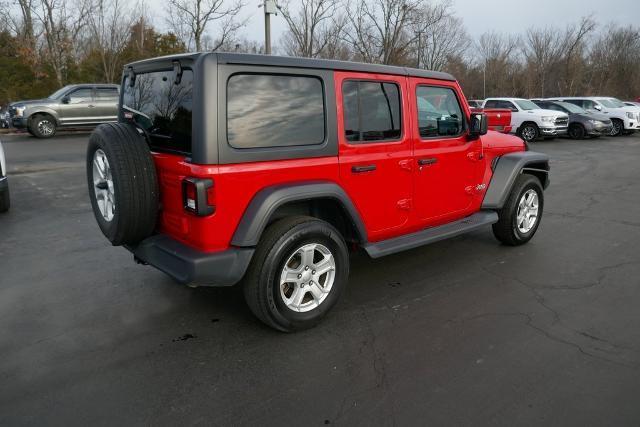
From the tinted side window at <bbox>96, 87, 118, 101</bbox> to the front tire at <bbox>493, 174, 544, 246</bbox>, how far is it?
1582 centimetres

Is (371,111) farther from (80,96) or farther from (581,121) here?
(581,121)

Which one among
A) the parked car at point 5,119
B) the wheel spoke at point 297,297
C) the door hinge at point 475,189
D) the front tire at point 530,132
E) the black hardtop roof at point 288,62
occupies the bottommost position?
the wheel spoke at point 297,297

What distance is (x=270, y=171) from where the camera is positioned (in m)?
3.18

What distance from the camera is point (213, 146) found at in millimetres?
2945

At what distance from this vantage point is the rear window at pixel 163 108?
312 cm

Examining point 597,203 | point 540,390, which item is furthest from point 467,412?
point 597,203

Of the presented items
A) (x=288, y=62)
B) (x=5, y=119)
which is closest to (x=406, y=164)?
(x=288, y=62)

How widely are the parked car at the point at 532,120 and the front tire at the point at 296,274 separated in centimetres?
1711

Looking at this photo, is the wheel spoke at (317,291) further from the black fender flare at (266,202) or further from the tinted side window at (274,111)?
the tinted side window at (274,111)

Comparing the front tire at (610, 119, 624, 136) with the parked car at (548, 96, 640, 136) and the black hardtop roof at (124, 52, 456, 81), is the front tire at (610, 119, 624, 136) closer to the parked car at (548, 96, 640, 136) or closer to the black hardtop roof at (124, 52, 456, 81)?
the parked car at (548, 96, 640, 136)

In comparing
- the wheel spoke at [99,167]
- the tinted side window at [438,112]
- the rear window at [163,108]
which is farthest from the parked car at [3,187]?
the tinted side window at [438,112]

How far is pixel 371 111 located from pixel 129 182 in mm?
1857

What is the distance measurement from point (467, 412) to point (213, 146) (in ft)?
6.79

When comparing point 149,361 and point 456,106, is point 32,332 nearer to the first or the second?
point 149,361
